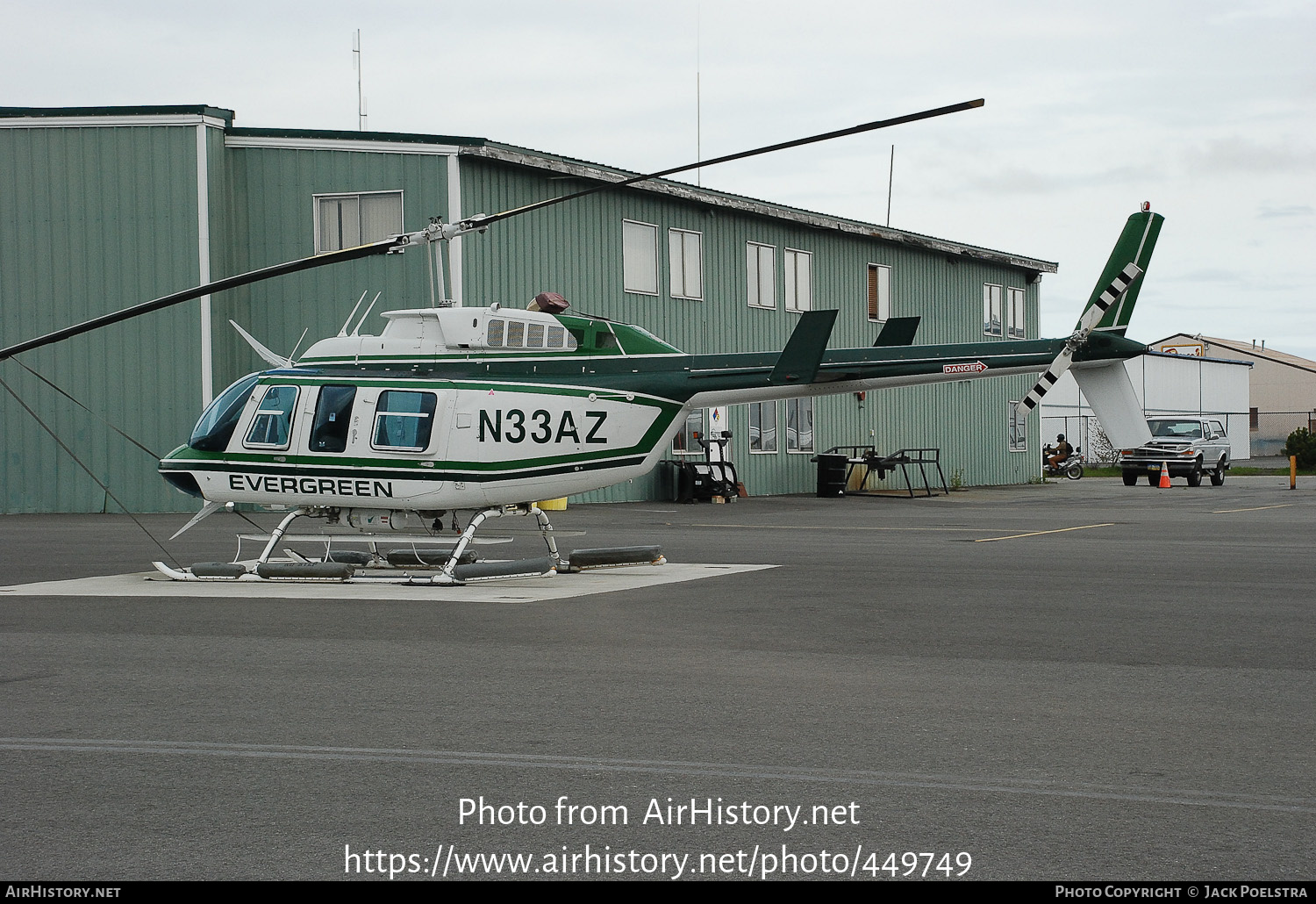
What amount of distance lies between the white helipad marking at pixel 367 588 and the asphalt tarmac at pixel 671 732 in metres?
0.15

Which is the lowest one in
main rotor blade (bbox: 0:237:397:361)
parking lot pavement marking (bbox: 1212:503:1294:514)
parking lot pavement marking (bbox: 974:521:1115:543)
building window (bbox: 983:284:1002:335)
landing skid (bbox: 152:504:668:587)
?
parking lot pavement marking (bbox: 1212:503:1294:514)

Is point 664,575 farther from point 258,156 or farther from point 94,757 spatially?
point 258,156

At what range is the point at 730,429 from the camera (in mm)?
33469

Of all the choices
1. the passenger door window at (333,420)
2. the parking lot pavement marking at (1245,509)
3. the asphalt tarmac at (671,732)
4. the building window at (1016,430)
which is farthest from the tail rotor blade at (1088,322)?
the building window at (1016,430)

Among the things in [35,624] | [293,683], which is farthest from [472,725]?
[35,624]

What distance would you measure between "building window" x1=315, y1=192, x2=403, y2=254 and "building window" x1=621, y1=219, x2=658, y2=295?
5.89m

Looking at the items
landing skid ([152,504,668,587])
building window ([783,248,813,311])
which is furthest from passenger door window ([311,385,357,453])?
building window ([783,248,813,311])

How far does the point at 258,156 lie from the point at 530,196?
540 centimetres

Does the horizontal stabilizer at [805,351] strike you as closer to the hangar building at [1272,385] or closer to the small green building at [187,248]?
the small green building at [187,248]

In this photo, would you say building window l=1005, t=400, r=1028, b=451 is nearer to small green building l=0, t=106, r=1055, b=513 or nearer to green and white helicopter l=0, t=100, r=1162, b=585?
small green building l=0, t=106, r=1055, b=513

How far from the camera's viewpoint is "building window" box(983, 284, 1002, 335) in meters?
43.3

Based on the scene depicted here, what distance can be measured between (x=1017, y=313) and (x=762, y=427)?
1447cm

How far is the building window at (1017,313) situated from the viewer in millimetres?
44875
